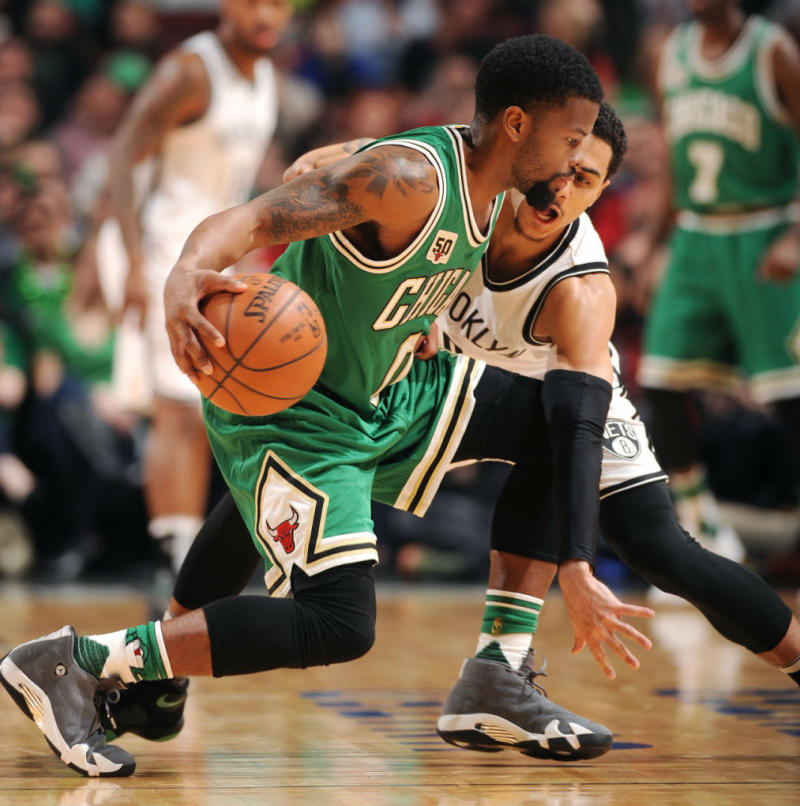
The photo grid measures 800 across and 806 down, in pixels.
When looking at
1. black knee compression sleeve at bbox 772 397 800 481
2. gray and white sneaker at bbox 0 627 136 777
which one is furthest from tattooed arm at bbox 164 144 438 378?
black knee compression sleeve at bbox 772 397 800 481

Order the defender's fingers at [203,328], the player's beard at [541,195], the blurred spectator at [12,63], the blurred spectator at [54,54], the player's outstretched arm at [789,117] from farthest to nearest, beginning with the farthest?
the blurred spectator at [54,54]
the blurred spectator at [12,63]
the player's outstretched arm at [789,117]
the player's beard at [541,195]
the defender's fingers at [203,328]

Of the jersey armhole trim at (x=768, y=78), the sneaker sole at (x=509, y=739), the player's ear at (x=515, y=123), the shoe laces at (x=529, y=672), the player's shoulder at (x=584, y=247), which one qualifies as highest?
the jersey armhole trim at (x=768, y=78)

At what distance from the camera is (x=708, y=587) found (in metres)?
3.16

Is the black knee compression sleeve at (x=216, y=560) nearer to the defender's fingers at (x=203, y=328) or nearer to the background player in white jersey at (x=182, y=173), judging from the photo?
the defender's fingers at (x=203, y=328)

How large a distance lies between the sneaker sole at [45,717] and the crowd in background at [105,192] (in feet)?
12.5

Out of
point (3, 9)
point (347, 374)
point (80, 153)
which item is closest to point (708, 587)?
point (347, 374)

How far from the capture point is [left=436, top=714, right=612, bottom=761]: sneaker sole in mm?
3033

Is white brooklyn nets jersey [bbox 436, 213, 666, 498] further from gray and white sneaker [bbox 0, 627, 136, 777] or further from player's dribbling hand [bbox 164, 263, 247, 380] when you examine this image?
gray and white sneaker [bbox 0, 627, 136, 777]

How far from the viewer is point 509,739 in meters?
3.12

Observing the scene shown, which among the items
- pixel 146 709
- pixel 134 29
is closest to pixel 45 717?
pixel 146 709

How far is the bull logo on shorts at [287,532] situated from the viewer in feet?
9.59

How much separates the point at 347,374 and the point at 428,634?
2163mm

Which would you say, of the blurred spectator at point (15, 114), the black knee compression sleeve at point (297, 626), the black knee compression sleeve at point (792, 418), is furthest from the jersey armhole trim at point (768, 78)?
the blurred spectator at point (15, 114)

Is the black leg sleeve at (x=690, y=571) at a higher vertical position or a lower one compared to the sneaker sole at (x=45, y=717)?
higher
